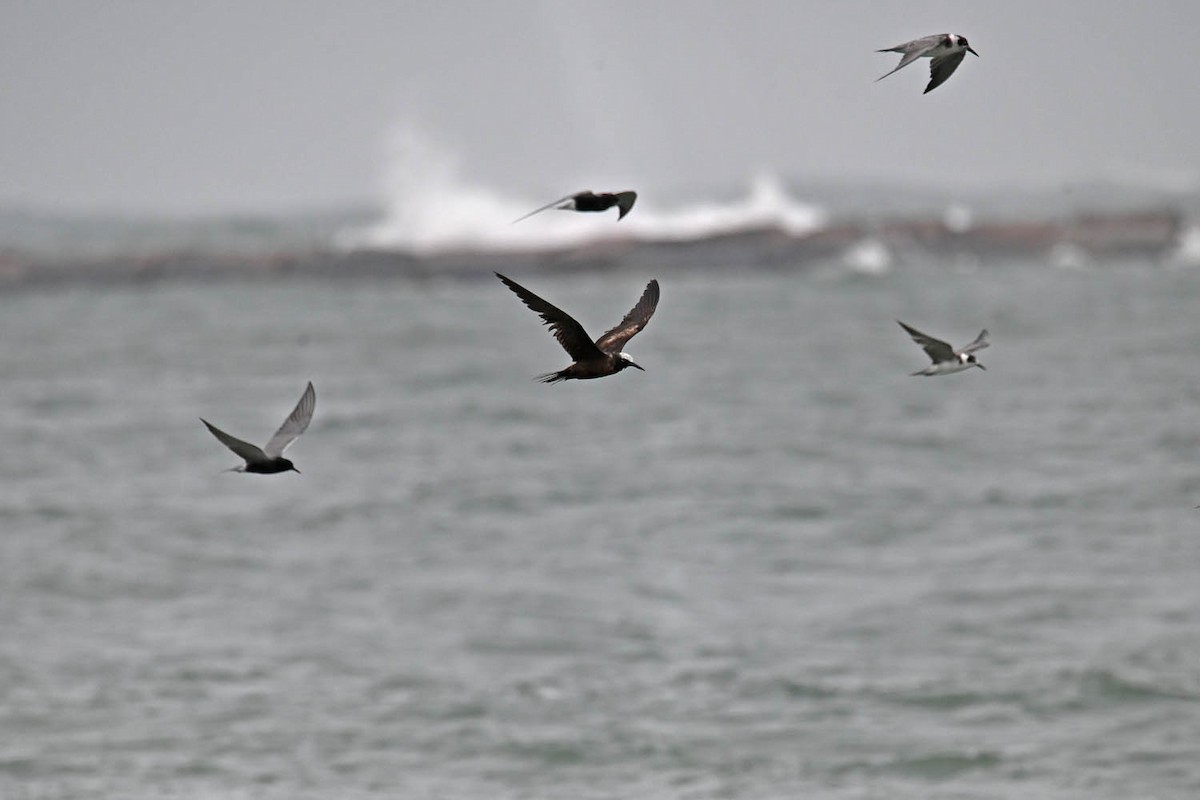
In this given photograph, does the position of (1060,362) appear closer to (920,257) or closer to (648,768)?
(648,768)

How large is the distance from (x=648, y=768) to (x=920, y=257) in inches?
4153

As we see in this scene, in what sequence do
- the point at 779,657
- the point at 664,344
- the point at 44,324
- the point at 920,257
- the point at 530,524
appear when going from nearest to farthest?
the point at 779,657, the point at 530,524, the point at 664,344, the point at 44,324, the point at 920,257

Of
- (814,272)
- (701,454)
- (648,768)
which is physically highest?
(814,272)

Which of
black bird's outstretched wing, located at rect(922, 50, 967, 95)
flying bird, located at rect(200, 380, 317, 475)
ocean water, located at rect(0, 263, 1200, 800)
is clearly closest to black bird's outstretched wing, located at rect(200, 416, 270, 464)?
flying bird, located at rect(200, 380, 317, 475)

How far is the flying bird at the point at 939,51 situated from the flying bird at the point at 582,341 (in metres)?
2.17

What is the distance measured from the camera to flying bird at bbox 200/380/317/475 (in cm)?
1101

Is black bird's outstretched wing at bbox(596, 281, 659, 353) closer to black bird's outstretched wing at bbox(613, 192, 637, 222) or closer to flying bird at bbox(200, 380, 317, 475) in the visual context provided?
black bird's outstretched wing at bbox(613, 192, 637, 222)

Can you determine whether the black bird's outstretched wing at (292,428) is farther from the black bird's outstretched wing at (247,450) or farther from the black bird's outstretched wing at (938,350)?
the black bird's outstretched wing at (938,350)

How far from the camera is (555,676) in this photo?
2505 cm

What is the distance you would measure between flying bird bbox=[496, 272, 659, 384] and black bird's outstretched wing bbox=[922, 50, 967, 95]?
2.18m

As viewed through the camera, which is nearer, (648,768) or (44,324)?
(648,768)

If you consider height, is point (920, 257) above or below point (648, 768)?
above

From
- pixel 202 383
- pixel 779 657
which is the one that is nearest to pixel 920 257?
pixel 202 383

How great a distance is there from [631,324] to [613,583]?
18.8 metres
